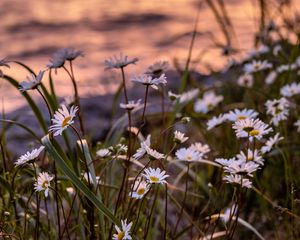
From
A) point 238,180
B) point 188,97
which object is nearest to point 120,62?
point 238,180

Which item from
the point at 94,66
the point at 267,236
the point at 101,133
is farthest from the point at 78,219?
the point at 94,66

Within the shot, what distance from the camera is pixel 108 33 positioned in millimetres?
4750

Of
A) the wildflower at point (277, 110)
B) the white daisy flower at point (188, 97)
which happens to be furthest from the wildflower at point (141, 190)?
the white daisy flower at point (188, 97)

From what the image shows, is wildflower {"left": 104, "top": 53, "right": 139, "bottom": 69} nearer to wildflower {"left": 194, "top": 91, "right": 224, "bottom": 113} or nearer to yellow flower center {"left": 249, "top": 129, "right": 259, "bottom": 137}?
yellow flower center {"left": 249, "top": 129, "right": 259, "bottom": 137}

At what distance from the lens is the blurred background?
3.87 meters

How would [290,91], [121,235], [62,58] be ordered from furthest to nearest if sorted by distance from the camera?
[290,91], [62,58], [121,235]

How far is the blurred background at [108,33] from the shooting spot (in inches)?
152

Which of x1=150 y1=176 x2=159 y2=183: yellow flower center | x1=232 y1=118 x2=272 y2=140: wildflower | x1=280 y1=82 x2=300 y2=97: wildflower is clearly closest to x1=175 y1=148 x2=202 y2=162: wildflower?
x1=232 y1=118 x2=272 y2=140: wildflower

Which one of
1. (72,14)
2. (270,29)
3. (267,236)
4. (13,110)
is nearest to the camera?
(267,236)

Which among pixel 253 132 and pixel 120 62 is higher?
Answer: pixel 120 62

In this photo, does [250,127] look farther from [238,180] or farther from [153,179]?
[153,179]

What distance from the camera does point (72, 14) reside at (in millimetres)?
5312

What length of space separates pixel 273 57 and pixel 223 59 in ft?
2.98

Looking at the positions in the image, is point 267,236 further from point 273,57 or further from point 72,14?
point 72,14
